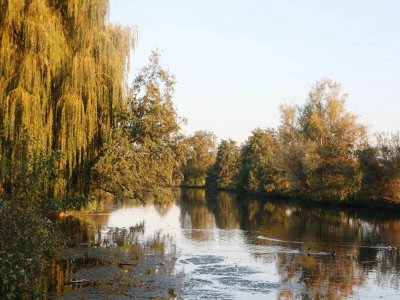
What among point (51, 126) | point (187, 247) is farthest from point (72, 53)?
point (187, 247)

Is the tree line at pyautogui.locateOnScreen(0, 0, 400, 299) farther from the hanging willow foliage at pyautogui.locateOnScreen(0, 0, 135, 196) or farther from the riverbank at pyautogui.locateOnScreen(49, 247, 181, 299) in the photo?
the riverbank at pyautogui.locateOnScreen(49, 247, 181, 299)

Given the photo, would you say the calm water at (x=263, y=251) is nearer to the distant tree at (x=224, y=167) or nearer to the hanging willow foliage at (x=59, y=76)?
the hanging willow foliage at (x=59, y=76)

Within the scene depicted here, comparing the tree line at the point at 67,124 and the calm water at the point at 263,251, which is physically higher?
the tree line at the point at 67,124

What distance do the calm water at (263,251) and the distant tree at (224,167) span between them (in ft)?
220

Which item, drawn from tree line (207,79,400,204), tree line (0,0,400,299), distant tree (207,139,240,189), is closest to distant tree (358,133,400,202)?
tree line (207,79,400,204)

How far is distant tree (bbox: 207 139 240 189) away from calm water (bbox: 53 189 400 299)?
6716 centimetres

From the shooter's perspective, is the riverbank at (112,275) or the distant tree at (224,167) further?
the distant tree at (224,167)

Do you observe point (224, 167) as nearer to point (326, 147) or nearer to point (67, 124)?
point (326, 147)

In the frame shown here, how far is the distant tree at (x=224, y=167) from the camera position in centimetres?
11500

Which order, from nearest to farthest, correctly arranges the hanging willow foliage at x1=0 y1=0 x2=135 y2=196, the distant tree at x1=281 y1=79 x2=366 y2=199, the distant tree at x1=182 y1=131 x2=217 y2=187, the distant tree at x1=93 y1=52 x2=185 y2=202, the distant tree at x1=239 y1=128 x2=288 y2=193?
the hanging willow foliage at x1=0 y1=0 x2=135 y2=196
the distant tree at x1=93 y1=52 x2=185 y2=202
the distant tree at x1=281 y1=79 x2=366 y2=199
the distant tree at x1=239 y1=128 x2=288 y2=193
the distant tree at x1=182 y1=131 x2=217 y2=187

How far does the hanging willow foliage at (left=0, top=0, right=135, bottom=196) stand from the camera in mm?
17562

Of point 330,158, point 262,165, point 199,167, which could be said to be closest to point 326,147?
point 330,158

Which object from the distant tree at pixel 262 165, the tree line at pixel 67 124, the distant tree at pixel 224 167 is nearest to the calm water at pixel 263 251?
the tree line at pixel 67 124

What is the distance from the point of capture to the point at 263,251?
2728 centimetres
